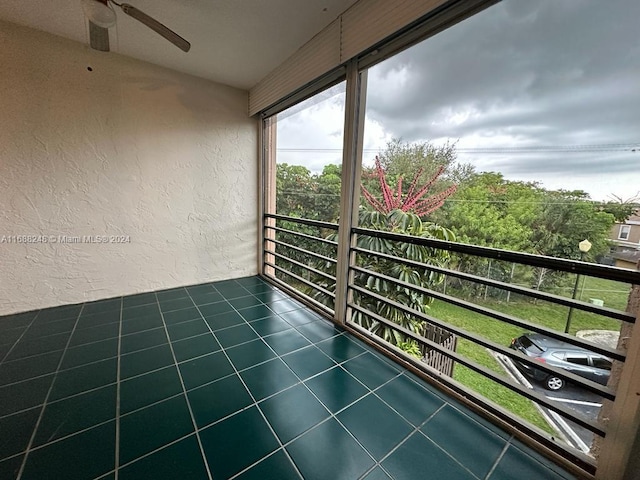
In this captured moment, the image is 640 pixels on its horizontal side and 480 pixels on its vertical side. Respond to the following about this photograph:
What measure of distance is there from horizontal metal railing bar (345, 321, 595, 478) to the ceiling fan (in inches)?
96.2

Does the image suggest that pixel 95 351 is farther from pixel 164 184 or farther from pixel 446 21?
pixel 446 21

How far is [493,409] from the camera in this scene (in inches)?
53.1

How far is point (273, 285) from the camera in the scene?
127 inches

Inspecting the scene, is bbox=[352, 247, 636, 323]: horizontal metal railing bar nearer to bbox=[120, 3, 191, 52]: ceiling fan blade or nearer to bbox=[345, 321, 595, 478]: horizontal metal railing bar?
bbox=[345, 321, 595, 478]: horizontal metal railing bar

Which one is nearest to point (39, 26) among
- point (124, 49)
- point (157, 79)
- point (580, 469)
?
point (124, 49)

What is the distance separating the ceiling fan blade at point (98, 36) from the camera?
1.50 meters

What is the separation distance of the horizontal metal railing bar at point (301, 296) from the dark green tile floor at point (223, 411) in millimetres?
309

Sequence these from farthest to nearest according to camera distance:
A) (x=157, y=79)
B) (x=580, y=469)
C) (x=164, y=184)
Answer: (x=164, y=184) < (x=157, y=79) < (x=580, y=469)

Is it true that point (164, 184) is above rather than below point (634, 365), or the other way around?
above

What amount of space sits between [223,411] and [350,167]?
177cm

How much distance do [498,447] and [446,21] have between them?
2.18 m

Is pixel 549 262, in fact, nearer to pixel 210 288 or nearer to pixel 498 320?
pixel 498 320

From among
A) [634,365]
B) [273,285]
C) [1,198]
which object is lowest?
[273,285]

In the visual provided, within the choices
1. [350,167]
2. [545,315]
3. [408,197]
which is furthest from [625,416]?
[350,167]
